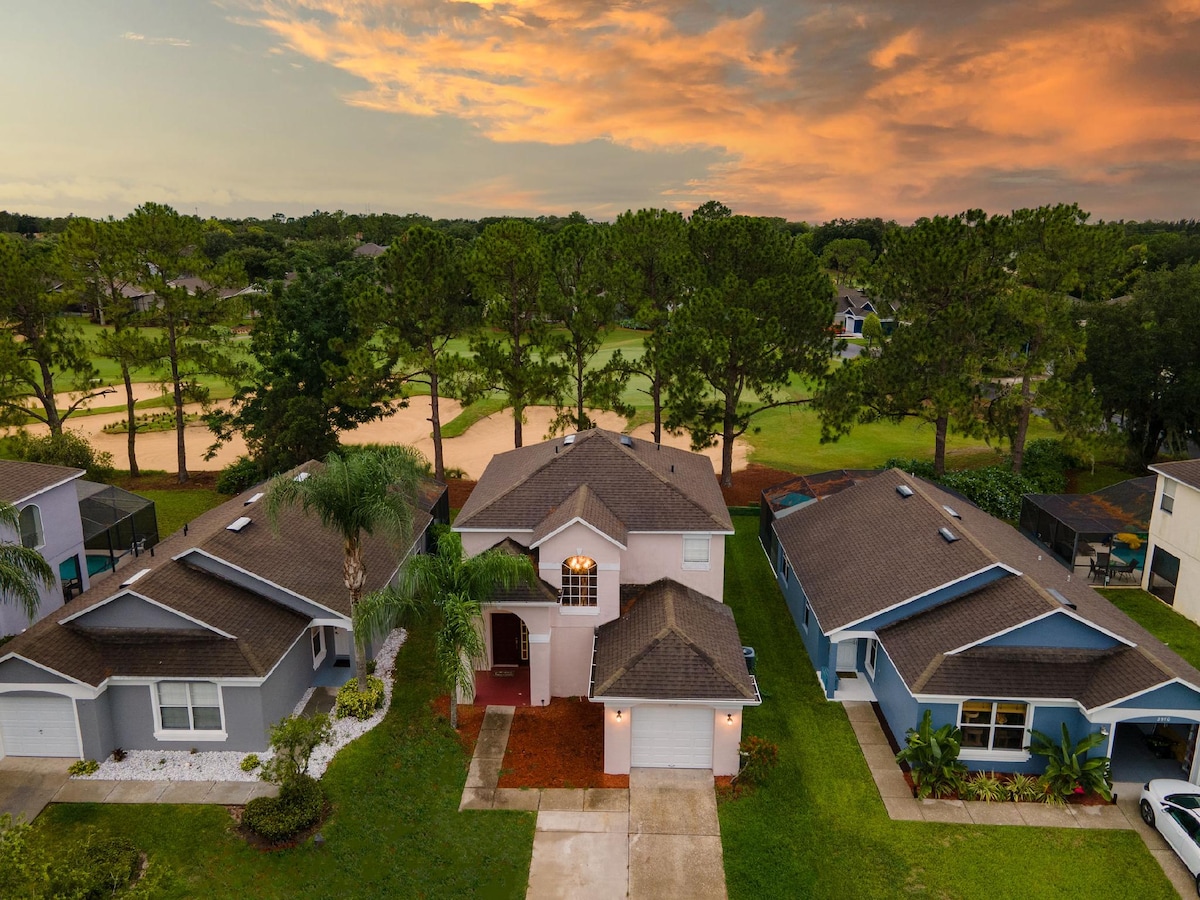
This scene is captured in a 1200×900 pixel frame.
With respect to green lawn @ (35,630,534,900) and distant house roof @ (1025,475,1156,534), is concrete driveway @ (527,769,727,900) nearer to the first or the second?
green lawn @ (35,630,534,900)

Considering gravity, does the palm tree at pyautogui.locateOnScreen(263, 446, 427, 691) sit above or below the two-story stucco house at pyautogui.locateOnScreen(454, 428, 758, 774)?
above

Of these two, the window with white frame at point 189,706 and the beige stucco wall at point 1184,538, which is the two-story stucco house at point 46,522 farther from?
the beige stucco wall at point 1184,538

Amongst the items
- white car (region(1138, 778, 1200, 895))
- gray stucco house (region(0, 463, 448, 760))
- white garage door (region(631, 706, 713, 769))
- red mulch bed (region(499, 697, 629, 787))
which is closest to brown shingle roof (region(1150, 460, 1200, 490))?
white car (region(1138, 778, 1200, 895))

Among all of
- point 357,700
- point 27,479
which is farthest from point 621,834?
point 27,479

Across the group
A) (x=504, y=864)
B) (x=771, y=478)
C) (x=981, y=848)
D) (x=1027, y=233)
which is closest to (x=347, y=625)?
(x=504, y=864)

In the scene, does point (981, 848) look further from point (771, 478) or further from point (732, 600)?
point (771, 478)

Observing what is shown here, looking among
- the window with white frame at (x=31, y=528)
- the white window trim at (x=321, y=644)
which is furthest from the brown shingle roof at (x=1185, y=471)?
the window with white frame at (x=31, y=528)

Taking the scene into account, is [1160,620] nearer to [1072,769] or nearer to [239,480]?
[1072,769]
